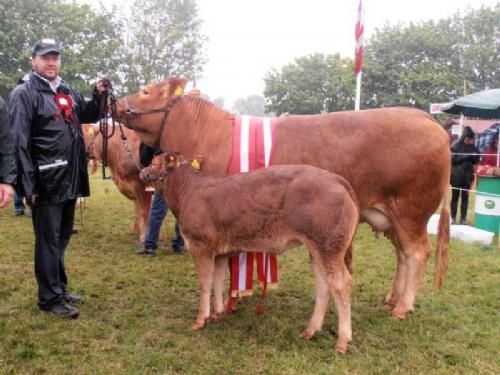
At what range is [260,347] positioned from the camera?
13.7ft

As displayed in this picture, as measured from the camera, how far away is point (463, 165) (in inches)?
432

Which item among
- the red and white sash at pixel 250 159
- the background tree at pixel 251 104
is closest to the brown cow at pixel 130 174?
the red and white sash at pixel 250 159

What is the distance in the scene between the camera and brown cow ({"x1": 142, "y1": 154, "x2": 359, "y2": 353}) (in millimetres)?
3879

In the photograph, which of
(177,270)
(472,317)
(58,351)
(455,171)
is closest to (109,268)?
(177,270)

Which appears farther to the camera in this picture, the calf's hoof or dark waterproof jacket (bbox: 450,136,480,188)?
dark waterproof jacket (bbox: 450,136,480,188)

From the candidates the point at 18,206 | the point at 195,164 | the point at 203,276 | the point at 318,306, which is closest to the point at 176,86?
the point at 195,164

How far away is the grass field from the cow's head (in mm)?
1953

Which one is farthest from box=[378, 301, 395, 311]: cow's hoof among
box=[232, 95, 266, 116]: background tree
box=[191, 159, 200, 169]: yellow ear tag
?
box=[232, 95, 266, 116]: background tree

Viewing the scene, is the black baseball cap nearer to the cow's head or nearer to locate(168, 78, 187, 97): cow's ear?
the cow's head

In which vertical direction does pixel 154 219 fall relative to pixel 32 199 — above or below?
below

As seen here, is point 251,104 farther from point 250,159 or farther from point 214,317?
point 214,317

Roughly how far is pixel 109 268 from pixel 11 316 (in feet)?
6.58

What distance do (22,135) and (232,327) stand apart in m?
2.65

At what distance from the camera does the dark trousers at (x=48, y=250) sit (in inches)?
179
